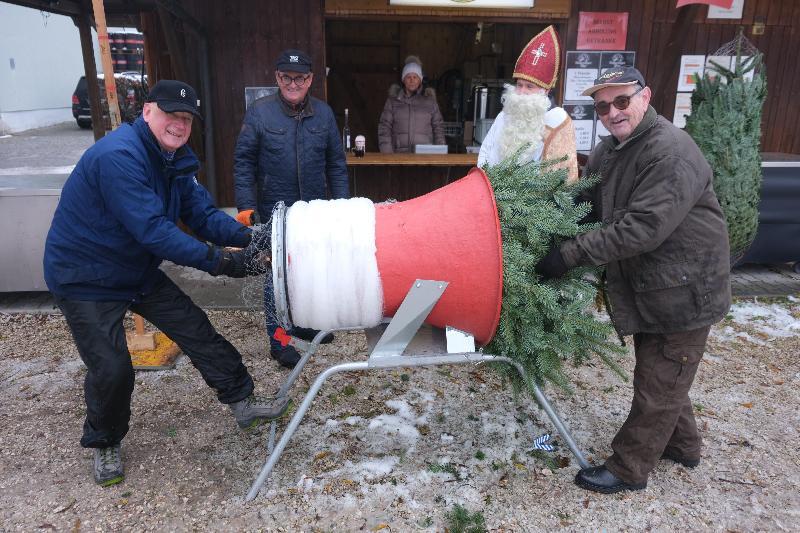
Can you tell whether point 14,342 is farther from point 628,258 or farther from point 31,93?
point 31,93

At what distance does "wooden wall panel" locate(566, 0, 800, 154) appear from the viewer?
5.98 m

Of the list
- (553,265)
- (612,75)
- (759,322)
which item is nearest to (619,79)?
(612,75)

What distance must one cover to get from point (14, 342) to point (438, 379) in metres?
3.10

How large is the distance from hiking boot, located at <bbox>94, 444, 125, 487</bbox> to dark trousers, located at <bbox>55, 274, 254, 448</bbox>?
52mm

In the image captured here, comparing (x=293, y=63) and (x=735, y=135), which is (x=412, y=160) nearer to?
(x=293, y=63)

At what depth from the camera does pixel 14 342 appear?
4.13m

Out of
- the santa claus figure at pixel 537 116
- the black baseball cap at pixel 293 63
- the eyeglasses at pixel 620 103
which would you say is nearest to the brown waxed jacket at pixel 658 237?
the eyeglasses at pixel 620 103

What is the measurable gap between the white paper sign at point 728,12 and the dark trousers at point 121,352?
20.1 ft

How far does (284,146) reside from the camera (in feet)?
11.7

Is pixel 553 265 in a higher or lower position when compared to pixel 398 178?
higher

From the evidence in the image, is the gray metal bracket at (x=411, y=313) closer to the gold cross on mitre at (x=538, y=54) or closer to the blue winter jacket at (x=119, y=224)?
the blue winter jacket at (x=119, y=224)

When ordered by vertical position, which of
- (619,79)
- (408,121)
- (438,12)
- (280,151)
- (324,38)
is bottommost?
(280,151)

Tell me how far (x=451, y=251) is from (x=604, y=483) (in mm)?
1356

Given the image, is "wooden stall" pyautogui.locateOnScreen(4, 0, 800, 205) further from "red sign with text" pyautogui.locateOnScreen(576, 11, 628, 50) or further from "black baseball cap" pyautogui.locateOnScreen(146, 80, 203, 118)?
"black baseball cap" pyautogui.locateOnScreen(146, 80, 203, 118)
